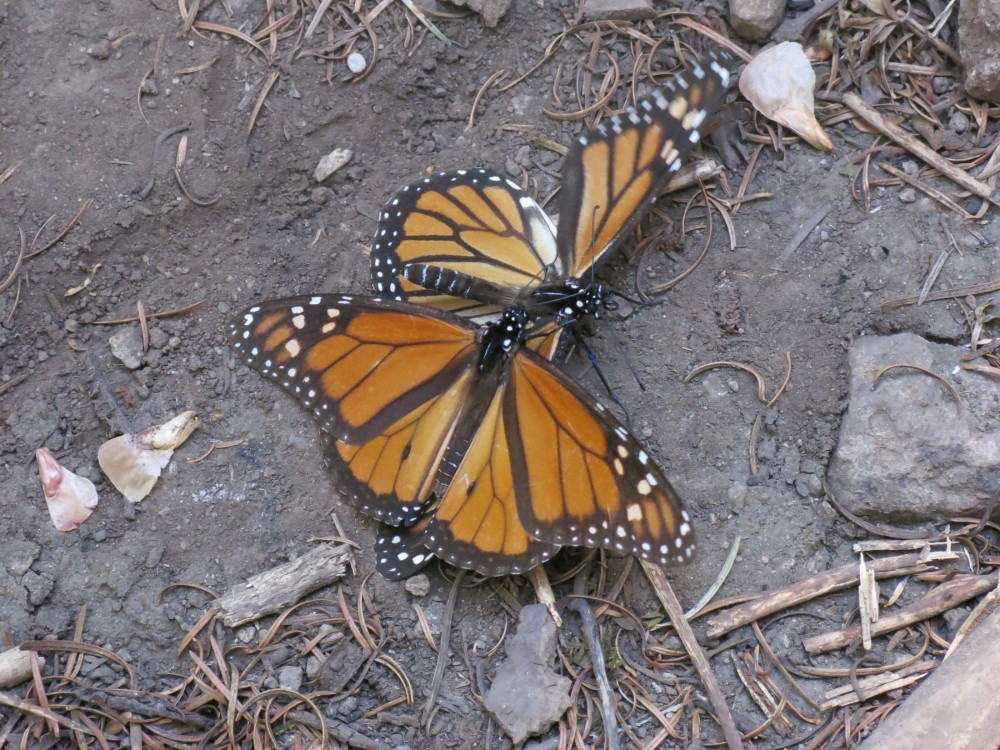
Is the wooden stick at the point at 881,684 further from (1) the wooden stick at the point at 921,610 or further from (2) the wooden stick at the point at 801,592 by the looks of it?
(2) the wooden stick at the point at 801,592

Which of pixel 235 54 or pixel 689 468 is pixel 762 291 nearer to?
pixel 689 468

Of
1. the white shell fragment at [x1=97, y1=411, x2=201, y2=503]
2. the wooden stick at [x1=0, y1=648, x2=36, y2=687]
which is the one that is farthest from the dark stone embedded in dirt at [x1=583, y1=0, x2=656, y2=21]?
the wooden stick at [x1=0, y1=648, x2=36, y2=687]

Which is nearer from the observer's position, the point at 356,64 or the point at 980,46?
the point at 980,46

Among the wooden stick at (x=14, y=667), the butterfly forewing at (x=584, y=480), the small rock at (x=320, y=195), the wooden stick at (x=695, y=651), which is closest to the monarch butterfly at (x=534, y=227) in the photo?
the small rock at (x=320, y=195)

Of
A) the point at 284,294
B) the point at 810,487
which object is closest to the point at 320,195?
the point at 284,294

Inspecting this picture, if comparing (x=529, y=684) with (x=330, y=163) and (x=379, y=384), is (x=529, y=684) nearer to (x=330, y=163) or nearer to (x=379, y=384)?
(x=379, y=384)

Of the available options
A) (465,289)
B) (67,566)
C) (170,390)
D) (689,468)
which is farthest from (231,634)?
(689,468)
